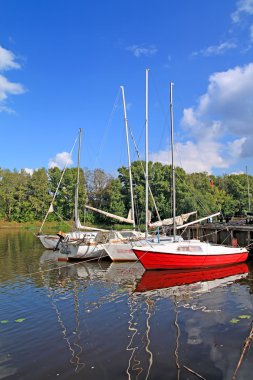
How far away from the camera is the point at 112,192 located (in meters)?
88.6

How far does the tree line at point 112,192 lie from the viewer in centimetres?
8244

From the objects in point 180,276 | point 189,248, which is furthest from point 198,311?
point 189,248

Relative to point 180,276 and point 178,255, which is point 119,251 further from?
point 180,276

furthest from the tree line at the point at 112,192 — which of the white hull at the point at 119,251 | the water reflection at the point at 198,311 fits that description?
the water reflection at the point at 198,311

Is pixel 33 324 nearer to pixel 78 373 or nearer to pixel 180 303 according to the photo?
pixel 78 373

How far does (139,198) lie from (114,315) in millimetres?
67537

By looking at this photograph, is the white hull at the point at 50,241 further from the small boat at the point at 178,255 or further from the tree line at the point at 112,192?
the tree line at the point at 112,192

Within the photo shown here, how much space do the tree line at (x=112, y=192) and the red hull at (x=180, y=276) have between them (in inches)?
1888

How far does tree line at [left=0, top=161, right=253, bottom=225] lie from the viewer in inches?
3246

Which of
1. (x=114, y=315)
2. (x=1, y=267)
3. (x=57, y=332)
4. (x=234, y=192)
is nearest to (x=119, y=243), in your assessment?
(x=1, y=267)

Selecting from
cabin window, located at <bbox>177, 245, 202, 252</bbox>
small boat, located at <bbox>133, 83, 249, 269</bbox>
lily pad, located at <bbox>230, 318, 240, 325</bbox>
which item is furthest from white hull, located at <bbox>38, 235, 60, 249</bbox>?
lily pad, located at <bbox>230, 318, 240, 325</bbox>

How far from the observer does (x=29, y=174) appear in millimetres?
112938

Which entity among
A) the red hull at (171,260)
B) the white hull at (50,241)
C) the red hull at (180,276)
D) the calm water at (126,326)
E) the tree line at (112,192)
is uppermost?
the tree line at (112,192)

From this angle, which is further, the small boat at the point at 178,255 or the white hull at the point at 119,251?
the white hull at the point at 119,251
